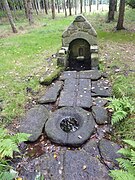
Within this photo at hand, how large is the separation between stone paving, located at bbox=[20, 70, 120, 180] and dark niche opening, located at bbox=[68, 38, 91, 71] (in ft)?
6.52

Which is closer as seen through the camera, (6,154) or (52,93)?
(6,154)

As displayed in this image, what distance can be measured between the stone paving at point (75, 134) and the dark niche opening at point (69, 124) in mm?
96

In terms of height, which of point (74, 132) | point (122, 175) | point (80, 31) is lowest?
point (74, 132)

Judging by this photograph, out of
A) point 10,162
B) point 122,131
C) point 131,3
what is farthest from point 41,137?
point 131,3

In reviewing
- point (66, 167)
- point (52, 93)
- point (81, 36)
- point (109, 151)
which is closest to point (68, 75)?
point (52, 93)

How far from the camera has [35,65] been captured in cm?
757

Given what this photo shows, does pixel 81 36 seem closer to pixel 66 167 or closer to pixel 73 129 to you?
pixel 73 129

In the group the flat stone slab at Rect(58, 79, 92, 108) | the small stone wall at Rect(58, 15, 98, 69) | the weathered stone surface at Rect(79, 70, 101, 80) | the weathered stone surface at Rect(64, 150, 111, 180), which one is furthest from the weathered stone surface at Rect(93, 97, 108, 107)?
the small stone wall at Rect(58, 15, 98, 69)


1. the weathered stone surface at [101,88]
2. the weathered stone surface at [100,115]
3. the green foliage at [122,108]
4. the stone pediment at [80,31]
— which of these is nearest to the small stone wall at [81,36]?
the stone pediment at [80,31]

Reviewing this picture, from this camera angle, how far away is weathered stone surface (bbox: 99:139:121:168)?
11.2 feet

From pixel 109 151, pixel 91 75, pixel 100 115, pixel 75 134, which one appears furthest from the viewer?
pixel 91 75

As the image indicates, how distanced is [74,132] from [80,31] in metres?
4.39

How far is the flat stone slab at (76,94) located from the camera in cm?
500

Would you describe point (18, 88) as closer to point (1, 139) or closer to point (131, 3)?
point (1, 139)
